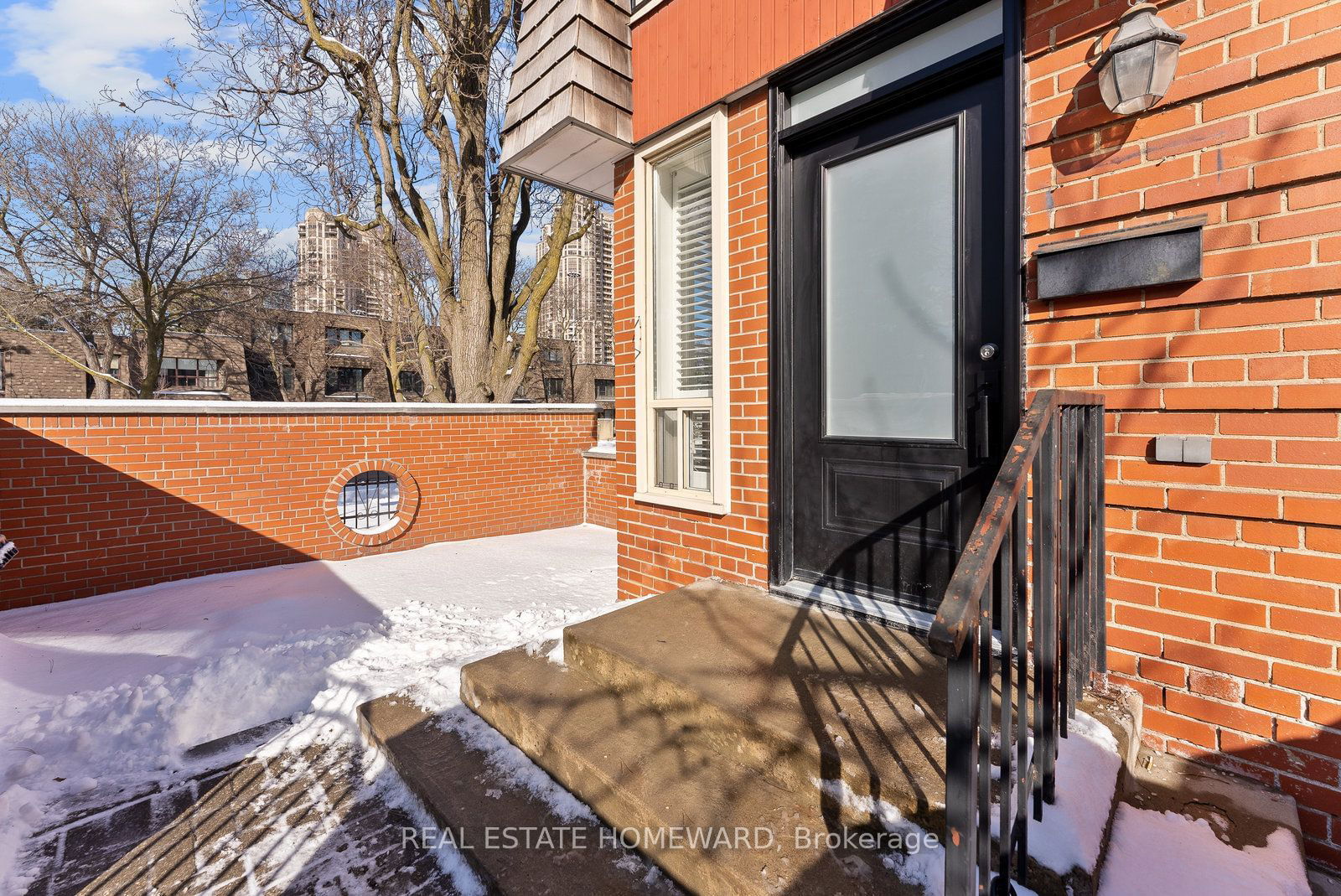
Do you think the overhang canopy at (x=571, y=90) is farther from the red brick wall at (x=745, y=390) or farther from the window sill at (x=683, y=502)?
the window sill at (x=683, y=502)

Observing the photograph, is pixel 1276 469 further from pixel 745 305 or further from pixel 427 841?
pixel 427 841

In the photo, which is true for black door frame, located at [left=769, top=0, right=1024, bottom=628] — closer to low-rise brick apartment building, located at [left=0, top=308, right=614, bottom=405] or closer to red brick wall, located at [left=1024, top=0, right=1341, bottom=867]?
red brick wall, located at [left=1024, top=0, right=1341, bottom=867]

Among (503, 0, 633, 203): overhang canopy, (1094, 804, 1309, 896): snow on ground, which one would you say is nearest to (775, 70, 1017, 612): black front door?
(1094, 804, 1309, 896): snow on ground

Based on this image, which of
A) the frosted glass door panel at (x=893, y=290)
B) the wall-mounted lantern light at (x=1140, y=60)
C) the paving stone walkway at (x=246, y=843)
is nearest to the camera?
the wall-mounted lantern light at (x=1140, y=60)

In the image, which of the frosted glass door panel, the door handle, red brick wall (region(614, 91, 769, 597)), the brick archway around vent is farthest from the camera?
the brick archway around vent

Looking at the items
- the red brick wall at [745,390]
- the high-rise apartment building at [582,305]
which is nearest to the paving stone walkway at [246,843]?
the red brick wall at [745,390]

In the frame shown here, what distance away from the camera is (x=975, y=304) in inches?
85.0

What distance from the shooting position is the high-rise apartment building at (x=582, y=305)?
2605cm

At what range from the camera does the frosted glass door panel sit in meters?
2.26

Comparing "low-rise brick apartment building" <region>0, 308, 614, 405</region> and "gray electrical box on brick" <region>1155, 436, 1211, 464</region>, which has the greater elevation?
"low-rise brick apartment building" <region>0, 308, 614, 405</region>

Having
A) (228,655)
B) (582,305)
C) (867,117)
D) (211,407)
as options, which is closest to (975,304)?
(867,117)

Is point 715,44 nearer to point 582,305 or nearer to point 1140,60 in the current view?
point 1140,60

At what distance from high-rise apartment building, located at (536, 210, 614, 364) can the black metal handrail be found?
2299 cm

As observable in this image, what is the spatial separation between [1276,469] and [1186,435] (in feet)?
0.68
